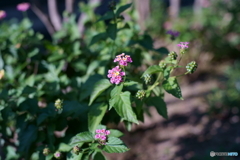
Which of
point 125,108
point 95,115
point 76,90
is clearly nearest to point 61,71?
point 76,90

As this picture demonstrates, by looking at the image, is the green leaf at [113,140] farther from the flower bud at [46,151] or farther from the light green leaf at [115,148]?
the flower bud at [46,151]

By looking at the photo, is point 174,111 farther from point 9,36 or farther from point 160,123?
point 9,36

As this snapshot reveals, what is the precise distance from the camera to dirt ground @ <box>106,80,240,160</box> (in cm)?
276

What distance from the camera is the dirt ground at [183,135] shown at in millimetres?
2760

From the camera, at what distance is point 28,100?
1670 mm

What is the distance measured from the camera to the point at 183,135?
3.04 metres

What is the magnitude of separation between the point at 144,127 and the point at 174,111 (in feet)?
1.70

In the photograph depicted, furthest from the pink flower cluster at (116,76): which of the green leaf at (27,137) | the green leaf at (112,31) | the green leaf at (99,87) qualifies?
the green leaf at (27,137)

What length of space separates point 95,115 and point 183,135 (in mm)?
1797

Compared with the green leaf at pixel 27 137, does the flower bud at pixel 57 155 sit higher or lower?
lower

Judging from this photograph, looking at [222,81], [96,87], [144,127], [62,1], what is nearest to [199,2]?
[222,81]

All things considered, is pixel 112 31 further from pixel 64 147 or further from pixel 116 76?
pixel 64 147

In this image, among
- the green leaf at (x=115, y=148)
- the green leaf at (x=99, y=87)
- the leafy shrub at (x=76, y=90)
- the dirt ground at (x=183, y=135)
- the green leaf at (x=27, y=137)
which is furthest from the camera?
the dirt ground at (x=183, y=135)

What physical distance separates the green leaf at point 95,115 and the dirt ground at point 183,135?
1.28m
